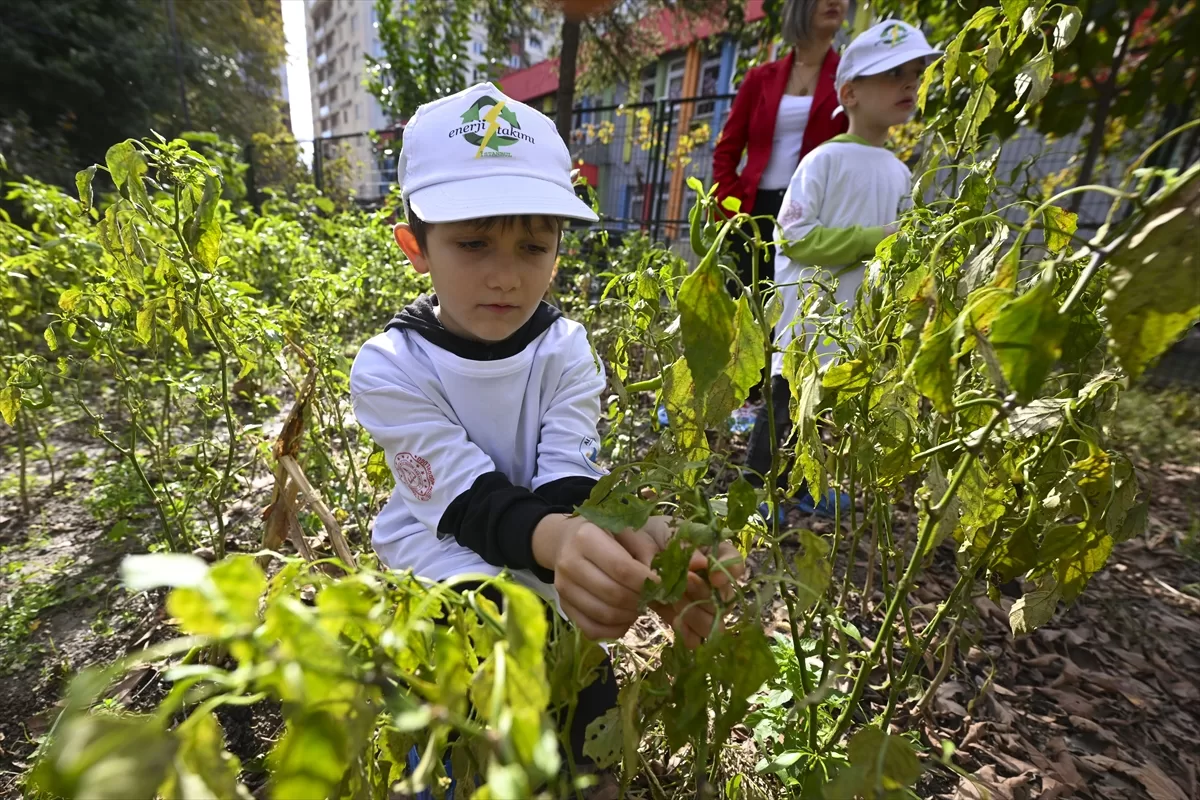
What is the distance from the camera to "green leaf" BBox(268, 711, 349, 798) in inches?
12.0

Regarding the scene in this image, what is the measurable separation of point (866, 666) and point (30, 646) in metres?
1.86

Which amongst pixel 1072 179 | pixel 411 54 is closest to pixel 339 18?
pixel 411 54

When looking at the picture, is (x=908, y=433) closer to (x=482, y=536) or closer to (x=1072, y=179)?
(x=482, y=536)

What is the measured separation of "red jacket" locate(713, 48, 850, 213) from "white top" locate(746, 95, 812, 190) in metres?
0.03

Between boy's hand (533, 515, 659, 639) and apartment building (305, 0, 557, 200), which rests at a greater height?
apartment building (305, 0, 557, 200)

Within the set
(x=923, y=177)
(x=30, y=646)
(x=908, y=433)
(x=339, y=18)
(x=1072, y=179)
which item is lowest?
(x=30, y=646)

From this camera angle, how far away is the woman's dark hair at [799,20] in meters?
2.27

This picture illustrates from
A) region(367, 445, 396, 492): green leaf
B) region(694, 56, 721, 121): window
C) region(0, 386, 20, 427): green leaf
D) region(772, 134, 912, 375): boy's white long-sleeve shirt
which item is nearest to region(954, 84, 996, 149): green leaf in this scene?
region(772, 134, 912, 375): boy's white long-sleeve shirt

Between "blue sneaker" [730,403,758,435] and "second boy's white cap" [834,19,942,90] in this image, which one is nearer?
"second boy's white cap" [834,19,942,90]

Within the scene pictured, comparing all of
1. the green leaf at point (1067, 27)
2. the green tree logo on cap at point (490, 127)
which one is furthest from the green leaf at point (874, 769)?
the green tree logo on cap at point (490, 127)

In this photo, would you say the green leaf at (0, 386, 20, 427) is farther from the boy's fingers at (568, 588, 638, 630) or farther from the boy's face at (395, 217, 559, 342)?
the boy's fingers at (568, 588, 638, 630)

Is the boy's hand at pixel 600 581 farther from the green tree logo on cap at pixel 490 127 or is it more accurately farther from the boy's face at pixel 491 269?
the green tree logo on cap at pixel 490 127

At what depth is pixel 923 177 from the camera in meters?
0.95

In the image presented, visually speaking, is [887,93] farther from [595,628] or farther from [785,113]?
[595,628]
